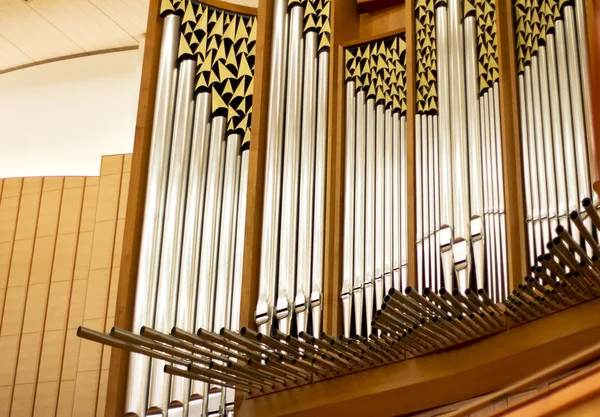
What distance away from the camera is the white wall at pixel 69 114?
28.4ft

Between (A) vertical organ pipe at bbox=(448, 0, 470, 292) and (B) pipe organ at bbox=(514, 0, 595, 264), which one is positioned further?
(A) vertical organ pipe at bbox=(448, 0, 470, 292)

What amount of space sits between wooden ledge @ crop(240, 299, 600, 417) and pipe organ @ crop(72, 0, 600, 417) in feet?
0.20

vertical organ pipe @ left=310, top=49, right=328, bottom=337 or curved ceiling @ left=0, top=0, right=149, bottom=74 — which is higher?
curved ceiling @ left=0, top=0, right=149, bottom=74

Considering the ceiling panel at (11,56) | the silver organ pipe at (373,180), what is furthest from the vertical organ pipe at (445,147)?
the ceiling panel at (11,56)

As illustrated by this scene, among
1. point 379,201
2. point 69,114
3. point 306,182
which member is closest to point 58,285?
point 69,114

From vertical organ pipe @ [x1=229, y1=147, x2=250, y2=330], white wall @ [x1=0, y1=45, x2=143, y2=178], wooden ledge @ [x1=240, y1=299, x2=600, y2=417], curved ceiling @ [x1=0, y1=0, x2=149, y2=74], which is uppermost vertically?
curved ceiling @ [x1=0, y1=0, x2=149, y2=74]

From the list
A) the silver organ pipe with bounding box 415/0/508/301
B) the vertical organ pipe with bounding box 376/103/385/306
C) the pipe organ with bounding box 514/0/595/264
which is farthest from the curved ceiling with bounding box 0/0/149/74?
the pipe organ with bounding box 514/0/595/264

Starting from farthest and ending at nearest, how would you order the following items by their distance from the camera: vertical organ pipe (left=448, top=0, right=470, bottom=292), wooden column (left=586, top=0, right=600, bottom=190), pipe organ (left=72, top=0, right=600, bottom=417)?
vertical organ pipe (left=448, top=0, right=470, bottom=292) → pipe organ (left=72, top=0, right=600, bottom=417) → wooden column (left=586, top=0, right=600, bottom=190)

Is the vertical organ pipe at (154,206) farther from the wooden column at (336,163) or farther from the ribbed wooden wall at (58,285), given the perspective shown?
the ribbed wooden wall at (58,285)

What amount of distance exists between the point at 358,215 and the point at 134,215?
1.22 metres

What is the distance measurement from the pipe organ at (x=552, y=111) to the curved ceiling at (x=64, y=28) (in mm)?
3858

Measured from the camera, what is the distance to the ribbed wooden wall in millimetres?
7566

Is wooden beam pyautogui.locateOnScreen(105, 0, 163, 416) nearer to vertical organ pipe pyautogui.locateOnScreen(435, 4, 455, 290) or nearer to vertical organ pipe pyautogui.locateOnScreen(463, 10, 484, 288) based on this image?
vertical organ pipe pyautogui.locateOnScreen(435, 4, 455, 290)

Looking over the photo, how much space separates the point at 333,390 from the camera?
5070mm
